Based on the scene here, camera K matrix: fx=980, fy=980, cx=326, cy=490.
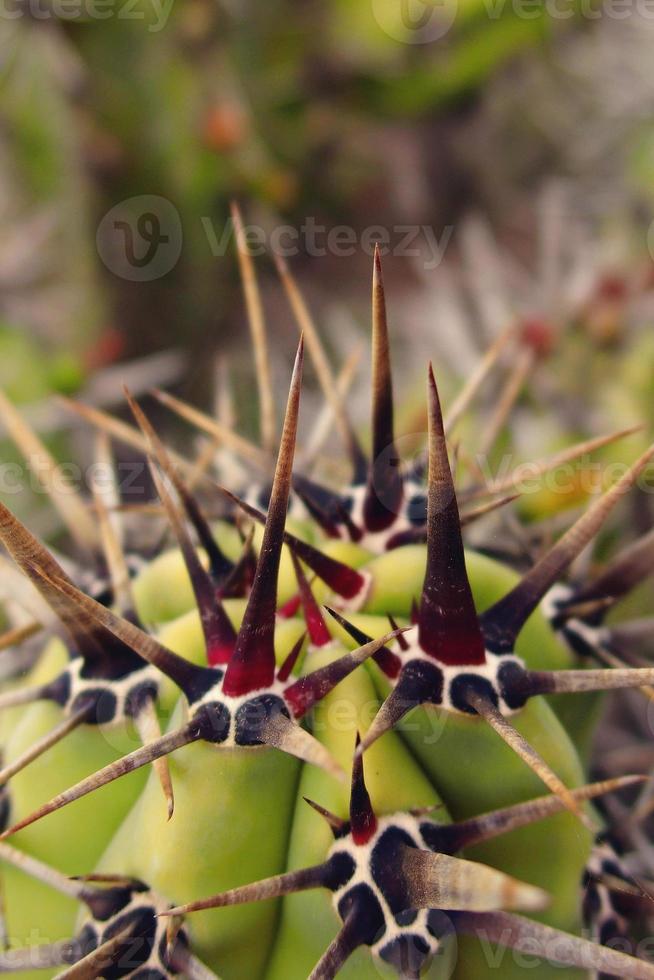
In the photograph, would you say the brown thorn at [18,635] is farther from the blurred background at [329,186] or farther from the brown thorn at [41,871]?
the blurred background at [329,186]

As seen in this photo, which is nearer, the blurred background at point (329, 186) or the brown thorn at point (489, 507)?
the brown thorn at point (489, 507)

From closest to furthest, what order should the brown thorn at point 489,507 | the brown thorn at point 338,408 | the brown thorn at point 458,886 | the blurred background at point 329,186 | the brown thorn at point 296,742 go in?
the brown thorn at point 458,886 → the brown thorn at point 296,742 → the brown thorn at point 489,507 → the brown thorn at point 338,408 → the blurred background at point 329,186

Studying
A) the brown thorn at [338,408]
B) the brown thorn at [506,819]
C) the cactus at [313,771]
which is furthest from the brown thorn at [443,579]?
the brown thorn at [338,408]

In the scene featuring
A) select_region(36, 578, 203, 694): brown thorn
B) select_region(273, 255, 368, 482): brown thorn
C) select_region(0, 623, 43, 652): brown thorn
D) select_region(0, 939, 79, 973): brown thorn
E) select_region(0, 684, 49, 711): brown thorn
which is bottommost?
select_region(0, 939, 79, 973): brown thorn

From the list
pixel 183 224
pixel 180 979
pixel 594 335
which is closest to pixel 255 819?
pixel 180 979

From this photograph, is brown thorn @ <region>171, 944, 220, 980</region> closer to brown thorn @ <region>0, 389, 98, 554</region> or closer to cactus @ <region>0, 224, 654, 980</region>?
cactus @ <region>0, 224, 654, 980</region>

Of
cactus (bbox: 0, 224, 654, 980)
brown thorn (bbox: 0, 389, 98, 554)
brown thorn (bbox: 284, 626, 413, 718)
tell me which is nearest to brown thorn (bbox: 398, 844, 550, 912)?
cactus (bbox: 0, 224, 654, 980)

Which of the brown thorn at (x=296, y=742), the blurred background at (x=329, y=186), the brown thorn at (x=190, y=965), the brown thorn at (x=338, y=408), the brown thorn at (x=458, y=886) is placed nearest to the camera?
the brown thorn at (x=458, y=886)
